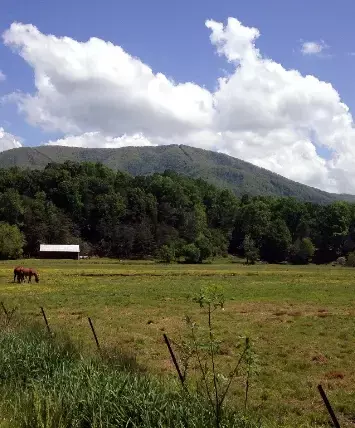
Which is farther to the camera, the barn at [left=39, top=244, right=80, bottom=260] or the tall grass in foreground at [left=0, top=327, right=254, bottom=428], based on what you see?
the barn at [left=39, top=244, right=80, bottom=260]

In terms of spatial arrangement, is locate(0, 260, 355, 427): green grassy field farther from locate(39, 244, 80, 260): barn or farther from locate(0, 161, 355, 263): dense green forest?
locate(0, 161, 355, 263): dense green forest

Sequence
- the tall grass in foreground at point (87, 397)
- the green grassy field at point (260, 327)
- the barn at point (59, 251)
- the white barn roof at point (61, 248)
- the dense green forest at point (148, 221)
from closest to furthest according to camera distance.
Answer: the tall grass in foreground at point (87, 397)
the green grassy field at point (260, 327)
the white barn roof at point (61, 248)
the barn at point (59, 251)
the dense green forest at point (148, 221)

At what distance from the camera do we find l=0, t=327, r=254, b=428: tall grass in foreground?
906cm

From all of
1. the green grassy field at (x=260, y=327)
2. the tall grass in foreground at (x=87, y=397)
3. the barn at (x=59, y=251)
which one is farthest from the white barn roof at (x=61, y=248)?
the tall grass in foreground at (x=87, y=397)

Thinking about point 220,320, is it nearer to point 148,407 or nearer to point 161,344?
point 161,344

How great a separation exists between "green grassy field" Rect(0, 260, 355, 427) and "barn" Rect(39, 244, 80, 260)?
Answer: 75.2 meters

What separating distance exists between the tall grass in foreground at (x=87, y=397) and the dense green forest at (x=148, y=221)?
10562 centimetres

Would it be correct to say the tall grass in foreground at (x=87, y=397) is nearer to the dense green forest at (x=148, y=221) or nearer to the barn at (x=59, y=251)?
the dense green forest at (x=148, y=221)

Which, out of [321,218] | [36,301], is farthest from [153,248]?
[36,301]

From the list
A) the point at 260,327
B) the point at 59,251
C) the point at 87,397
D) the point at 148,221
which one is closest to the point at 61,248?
the point at 59,251

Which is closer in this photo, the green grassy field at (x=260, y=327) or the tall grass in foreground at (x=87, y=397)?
the tall grass in foreground at (x=87, y=397)

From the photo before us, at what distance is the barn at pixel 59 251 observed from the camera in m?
125

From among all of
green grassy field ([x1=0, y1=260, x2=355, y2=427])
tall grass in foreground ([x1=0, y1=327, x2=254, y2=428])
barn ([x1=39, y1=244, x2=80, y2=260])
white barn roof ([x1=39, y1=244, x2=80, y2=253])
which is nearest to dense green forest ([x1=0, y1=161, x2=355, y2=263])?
white barn roof ([x1=39, y1=244, x2=80, y2=253])

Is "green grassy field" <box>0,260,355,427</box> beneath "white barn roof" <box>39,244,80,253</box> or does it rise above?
above
